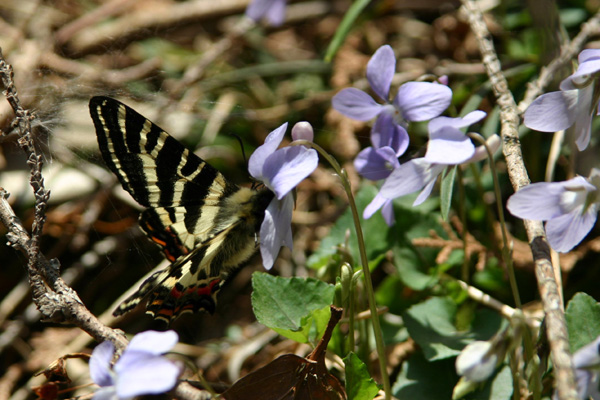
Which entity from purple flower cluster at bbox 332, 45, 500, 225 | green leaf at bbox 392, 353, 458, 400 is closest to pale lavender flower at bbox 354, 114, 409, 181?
purple flower cluster at bbox 332, 45, 500, 225

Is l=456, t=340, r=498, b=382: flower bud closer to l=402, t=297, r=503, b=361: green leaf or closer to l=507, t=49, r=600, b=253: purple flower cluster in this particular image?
l=507, t=49, r=600, b=253: purple flower cluster

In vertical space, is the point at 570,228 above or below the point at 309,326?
above

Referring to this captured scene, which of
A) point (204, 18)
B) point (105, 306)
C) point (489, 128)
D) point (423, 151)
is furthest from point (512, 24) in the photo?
point (105, 306)

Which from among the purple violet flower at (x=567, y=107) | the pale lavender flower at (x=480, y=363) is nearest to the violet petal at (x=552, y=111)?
the purple violet flower at (x=567, y=107)

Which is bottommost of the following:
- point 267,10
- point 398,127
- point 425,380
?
point 425,380

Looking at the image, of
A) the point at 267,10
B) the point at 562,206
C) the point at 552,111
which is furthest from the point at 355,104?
the point at 267,10

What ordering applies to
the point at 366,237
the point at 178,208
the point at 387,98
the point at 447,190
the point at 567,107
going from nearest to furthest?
the point at 567,107 → the point at 447,190 → the point at 387,98 → the point at 178,208 → the point at 366,237

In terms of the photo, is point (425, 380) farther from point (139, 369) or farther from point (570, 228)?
point (139, 369)
